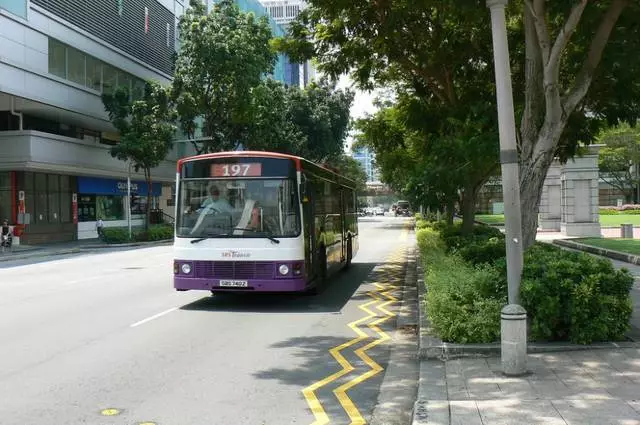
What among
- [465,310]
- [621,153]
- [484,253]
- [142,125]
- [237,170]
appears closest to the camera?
[465,310]

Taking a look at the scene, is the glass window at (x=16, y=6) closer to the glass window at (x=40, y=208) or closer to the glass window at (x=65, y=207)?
the glass window at (x=40, y=208)

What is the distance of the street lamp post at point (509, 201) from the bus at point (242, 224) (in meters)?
4.72

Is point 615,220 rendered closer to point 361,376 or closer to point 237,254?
point 237,254

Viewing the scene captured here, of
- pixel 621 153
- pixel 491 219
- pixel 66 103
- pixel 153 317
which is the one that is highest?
pixel 66 103

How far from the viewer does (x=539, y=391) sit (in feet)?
18.2

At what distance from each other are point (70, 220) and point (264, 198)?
29890 millimetres

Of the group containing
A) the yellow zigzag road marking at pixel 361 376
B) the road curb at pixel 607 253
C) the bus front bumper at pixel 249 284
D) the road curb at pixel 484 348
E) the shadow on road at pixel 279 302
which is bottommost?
the yellow zigzag road marking at pixel 361 376

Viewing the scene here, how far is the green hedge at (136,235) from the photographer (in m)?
34.4

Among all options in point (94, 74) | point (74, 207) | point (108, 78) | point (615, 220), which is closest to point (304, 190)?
point (94, 74)

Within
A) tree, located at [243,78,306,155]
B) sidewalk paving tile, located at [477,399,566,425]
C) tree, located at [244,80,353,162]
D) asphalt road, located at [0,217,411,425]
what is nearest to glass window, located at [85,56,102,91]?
tree, located at [243,78,306,155]

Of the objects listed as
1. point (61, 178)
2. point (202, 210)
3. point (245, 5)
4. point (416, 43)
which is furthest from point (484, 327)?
point (245, 5)

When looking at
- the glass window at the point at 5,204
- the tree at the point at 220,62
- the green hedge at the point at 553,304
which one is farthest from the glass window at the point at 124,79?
the green hedge at the point at 553,304

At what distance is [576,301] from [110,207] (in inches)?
1566

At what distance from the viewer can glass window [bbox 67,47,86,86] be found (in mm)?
34281
